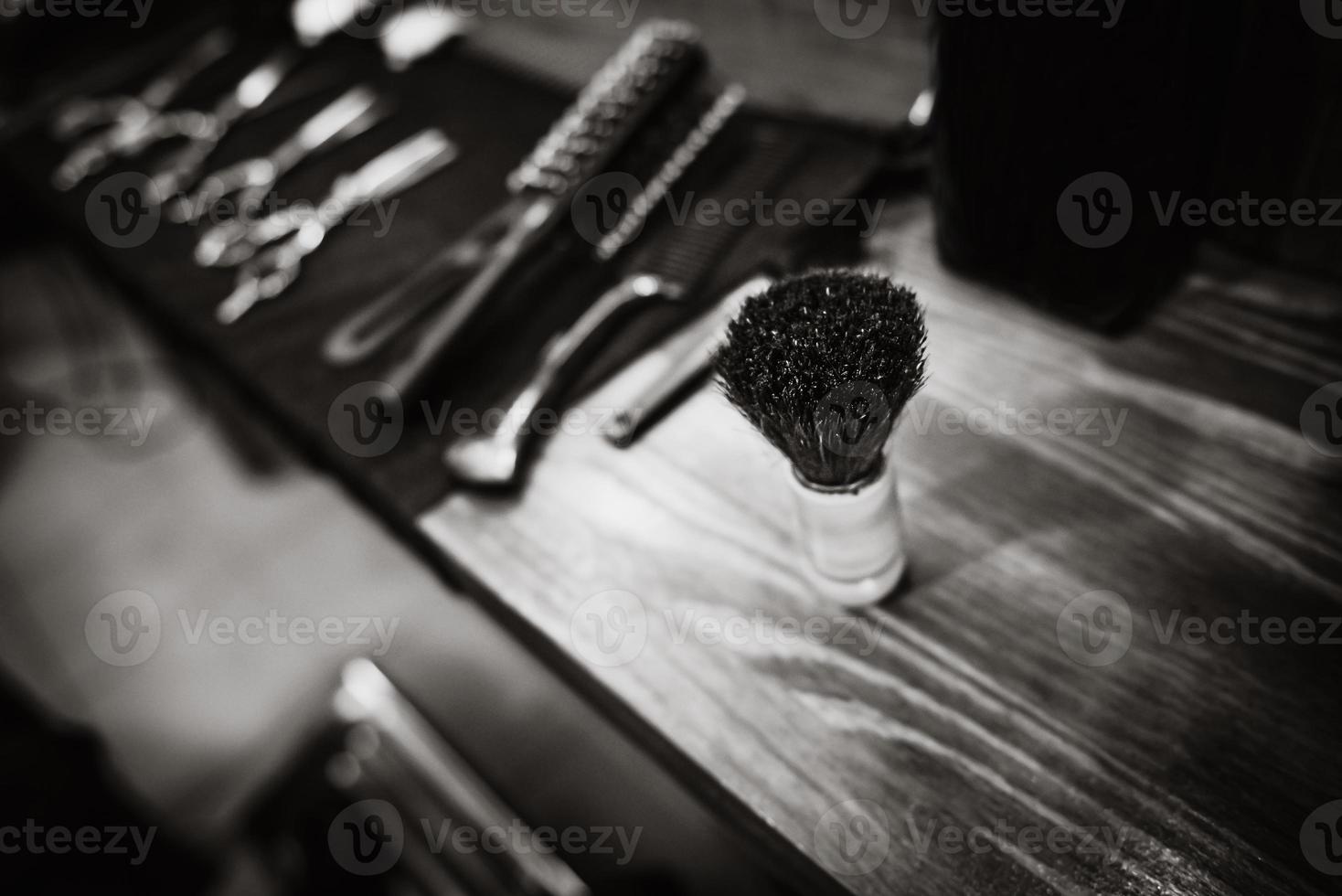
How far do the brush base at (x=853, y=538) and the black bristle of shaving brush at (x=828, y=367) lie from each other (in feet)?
0.04

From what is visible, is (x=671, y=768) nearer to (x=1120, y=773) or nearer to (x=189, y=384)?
(x=1120, y=773)

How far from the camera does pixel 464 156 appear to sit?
79 cm

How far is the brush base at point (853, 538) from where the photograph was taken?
1.25 feet

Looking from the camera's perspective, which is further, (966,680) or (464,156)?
(464,156)

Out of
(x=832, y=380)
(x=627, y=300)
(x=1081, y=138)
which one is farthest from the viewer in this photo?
(x=627, y=300)

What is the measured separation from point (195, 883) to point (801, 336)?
2.89ft

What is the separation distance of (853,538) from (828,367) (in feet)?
0.32

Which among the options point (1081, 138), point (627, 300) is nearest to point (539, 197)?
point (627, 300)

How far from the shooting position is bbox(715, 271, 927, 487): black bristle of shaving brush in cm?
33

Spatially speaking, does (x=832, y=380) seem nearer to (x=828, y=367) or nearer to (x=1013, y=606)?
(x=828, y=367)

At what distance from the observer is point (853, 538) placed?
15.7 inches

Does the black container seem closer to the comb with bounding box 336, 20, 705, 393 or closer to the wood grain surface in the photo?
the wood grain surface

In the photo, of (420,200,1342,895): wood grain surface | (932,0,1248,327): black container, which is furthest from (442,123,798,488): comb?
(932,0,1248,327): black container

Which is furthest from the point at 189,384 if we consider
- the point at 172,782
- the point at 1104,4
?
the point at 1104,4
